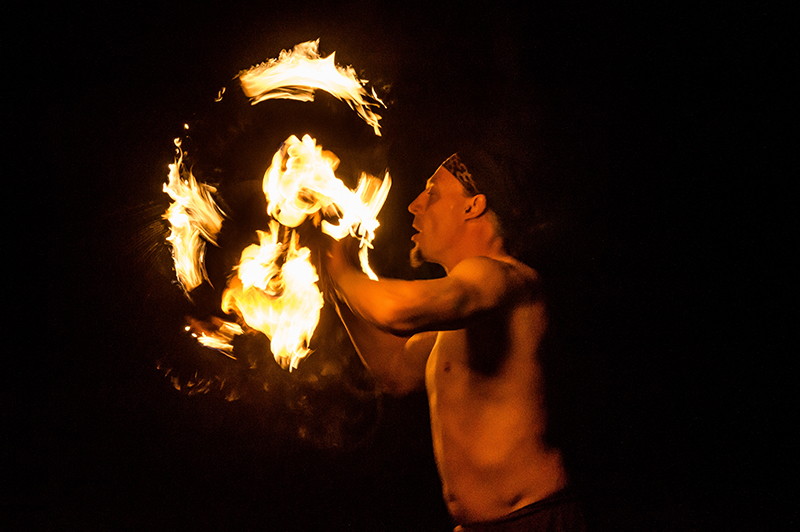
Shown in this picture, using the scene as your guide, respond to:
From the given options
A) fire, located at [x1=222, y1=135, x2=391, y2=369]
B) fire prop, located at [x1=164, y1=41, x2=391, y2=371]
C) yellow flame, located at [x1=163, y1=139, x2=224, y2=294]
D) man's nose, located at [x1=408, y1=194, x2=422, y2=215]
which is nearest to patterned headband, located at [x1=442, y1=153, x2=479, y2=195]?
man's nose, located at [x1=408, y1=194, x2=422, y2=215]

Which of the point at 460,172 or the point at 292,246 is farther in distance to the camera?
the point at 460,172

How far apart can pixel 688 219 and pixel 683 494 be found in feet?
4.19

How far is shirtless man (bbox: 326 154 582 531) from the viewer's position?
1.85 meters

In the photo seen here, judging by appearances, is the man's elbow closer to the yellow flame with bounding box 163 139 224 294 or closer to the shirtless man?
the shirtless man

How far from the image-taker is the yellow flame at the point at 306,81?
220 cm

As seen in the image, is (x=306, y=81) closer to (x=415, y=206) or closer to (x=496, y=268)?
(x=415, y=206)

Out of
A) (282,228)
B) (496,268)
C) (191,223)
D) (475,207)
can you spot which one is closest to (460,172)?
(475,207)

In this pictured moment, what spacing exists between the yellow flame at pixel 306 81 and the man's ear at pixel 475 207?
52 cm

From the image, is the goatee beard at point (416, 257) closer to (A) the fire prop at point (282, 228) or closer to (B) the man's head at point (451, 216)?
(B) the man's head at point (451, 216)

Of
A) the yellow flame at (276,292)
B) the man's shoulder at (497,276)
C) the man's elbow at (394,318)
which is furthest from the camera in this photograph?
the yellow flame at (276,292)

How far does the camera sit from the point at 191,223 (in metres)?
2.13

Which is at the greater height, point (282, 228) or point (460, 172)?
point (460, 172)

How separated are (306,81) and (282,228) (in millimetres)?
660

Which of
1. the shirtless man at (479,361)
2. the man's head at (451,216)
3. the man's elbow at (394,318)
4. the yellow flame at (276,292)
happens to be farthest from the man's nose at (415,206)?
the man's elbow at (394,318)
